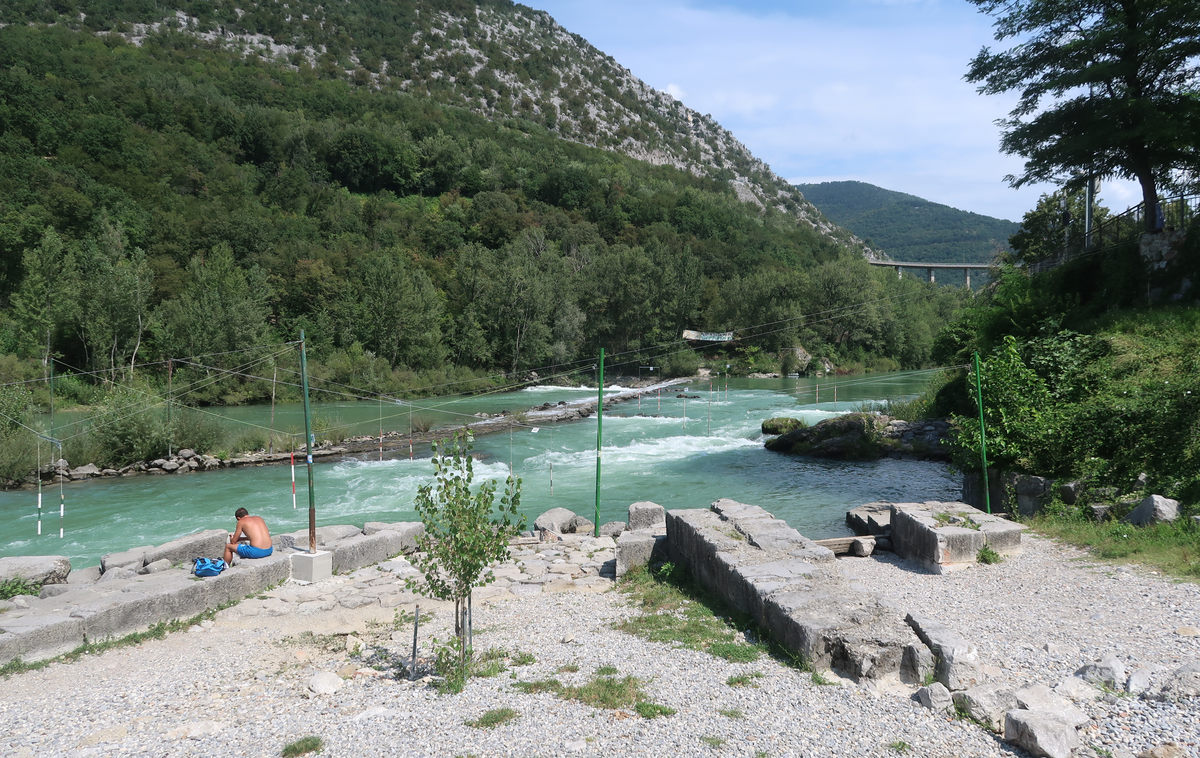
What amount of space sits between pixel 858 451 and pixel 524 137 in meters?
96.8

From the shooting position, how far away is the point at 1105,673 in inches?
225

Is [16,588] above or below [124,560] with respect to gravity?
above

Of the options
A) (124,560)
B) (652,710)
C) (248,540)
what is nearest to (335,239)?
(124,560)

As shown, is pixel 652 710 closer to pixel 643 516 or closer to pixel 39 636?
pixel 39 636

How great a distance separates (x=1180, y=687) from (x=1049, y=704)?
1026 mm

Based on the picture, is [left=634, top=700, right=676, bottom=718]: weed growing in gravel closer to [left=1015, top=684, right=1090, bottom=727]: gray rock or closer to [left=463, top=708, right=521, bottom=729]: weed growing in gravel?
[left=463, top=708, right=521, bottom=729]: weed growing in gravel

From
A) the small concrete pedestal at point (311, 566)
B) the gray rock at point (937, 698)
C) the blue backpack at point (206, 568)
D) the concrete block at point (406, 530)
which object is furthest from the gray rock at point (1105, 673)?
the blue backpack at point (206, 568)

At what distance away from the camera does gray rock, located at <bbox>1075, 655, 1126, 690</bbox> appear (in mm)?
5621

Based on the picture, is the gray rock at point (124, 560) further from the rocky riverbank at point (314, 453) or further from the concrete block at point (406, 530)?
the rocky riverbank at point (314, 453)

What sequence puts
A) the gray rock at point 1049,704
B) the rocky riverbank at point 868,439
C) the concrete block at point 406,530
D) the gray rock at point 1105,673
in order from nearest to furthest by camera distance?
the gray rock at point 1049,704 < the gray rock at point 1105,673 < the concrete block at point 406,530 < the rocky riverbank at point 868,439

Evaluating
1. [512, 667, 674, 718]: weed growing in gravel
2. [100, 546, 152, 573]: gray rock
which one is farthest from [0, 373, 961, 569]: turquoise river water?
[512, 667, 674, 718]: weed growing in gravel

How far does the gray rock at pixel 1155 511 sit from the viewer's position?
979cm

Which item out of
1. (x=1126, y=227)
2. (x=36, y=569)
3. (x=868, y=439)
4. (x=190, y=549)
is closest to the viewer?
(x=36, y=569)

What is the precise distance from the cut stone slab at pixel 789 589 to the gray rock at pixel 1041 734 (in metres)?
1.33
